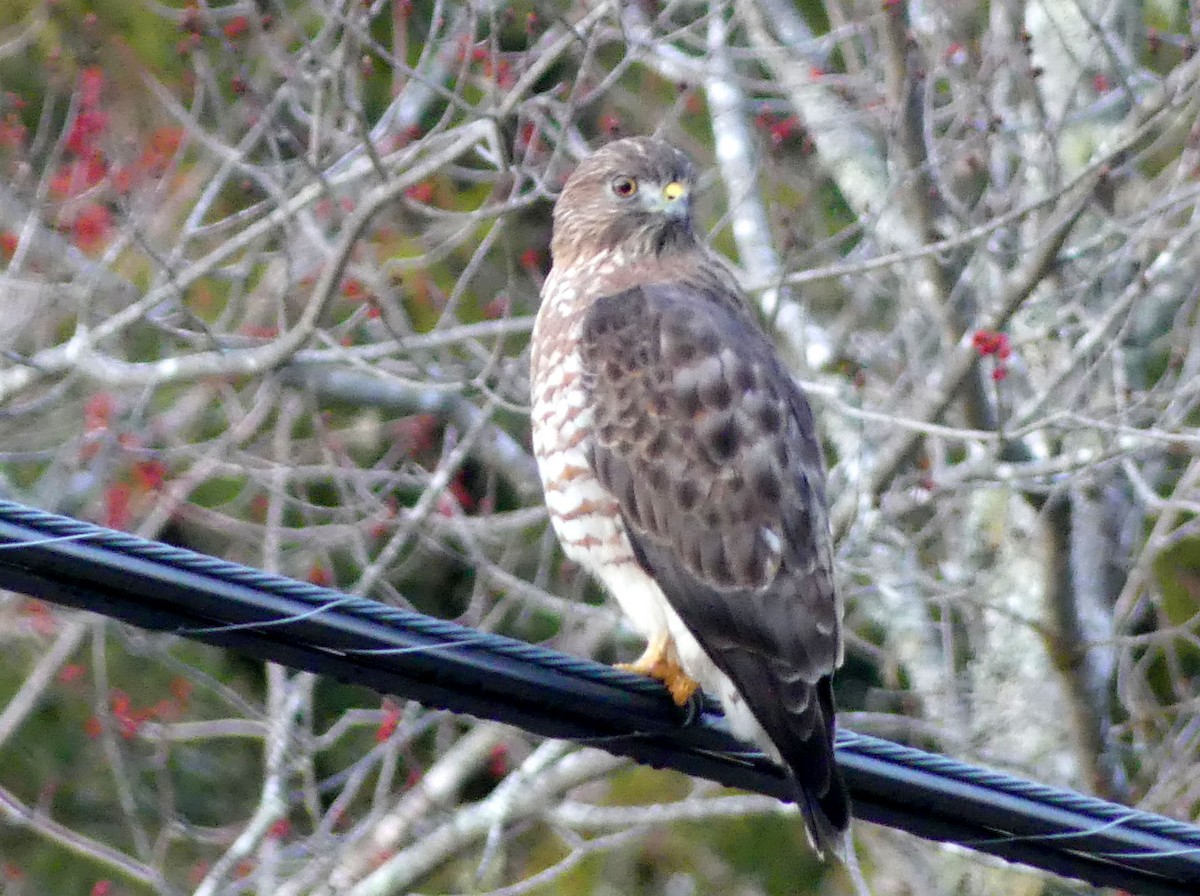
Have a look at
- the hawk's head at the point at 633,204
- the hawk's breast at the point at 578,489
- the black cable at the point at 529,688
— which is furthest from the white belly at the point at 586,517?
the hawk's head at the point at 633,204

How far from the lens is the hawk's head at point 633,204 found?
5129mm

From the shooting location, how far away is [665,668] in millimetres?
4277

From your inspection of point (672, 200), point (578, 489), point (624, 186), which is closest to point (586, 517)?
point (578, 489)

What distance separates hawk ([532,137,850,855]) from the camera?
400cm

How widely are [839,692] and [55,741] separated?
340 centimetres

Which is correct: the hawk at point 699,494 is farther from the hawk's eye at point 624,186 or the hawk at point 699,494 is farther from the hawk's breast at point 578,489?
the hawk's eye at point 624,186

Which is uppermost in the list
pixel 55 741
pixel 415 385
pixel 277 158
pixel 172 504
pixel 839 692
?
pixel 277 158

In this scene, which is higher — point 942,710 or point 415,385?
point 415,385

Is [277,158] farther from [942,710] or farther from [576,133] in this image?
[942,710]

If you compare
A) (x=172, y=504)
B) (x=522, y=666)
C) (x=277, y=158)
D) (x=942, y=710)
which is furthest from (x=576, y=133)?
(x=522, y=666)

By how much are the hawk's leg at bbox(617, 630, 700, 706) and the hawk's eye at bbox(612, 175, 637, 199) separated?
4.47 ft

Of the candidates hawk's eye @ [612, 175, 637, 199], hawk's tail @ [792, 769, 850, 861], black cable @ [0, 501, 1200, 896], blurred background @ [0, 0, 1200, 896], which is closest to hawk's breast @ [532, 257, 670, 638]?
black cable @ [0, 501, 1200, 896]

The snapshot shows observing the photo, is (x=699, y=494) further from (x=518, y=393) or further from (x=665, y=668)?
(x=518, y=393)

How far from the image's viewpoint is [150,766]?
298 inches
